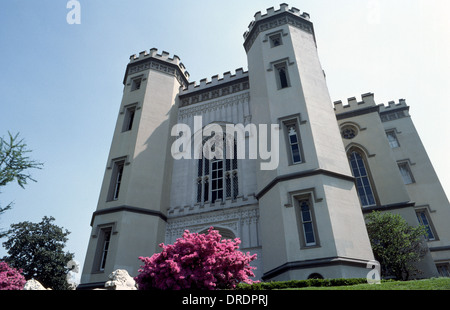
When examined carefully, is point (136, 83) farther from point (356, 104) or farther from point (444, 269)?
point (444, 269)

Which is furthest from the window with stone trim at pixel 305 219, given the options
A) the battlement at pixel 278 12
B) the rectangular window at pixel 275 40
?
the battlement at pixel 278 12

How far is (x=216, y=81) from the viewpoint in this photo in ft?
73.8

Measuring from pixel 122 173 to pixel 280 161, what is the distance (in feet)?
30.6

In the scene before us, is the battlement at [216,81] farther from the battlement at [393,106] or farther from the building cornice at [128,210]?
the battlement at [393,106]

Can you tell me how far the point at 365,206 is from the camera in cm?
1888

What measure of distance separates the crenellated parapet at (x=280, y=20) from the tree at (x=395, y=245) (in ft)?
43.1

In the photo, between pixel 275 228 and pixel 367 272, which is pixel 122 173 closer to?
pixel 275 228

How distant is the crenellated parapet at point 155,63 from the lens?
22531 mm

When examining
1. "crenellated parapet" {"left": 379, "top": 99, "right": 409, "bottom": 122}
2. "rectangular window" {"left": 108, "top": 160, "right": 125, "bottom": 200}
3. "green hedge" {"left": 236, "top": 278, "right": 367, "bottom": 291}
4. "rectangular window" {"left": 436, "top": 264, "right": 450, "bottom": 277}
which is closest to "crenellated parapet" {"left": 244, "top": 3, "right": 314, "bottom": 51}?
"crenellated parapet" {"left": 379, "top": 99, "right": 409, "bottom": 122}

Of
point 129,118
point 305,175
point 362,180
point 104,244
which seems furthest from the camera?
point 129,118

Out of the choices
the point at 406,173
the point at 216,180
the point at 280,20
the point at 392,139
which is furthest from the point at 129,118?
the point at 406,173

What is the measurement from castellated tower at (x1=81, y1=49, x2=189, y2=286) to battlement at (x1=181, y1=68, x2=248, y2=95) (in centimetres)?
101

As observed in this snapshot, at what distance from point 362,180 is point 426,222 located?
6048mm
